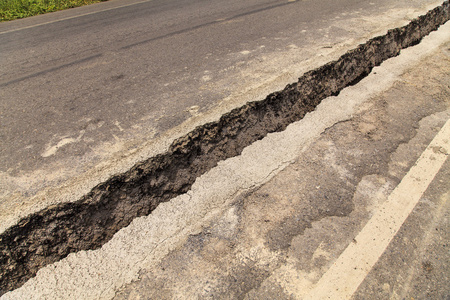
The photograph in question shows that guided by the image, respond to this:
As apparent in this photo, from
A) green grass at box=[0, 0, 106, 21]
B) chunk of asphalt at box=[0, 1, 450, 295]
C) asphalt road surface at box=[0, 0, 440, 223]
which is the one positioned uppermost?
green grass at box=[0, 0, 106, 21]

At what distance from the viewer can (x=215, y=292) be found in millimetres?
1661

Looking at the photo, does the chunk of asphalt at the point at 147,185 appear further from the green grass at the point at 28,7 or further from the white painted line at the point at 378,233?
the green grass at the point at 28,7

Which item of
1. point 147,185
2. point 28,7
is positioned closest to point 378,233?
point 147,185

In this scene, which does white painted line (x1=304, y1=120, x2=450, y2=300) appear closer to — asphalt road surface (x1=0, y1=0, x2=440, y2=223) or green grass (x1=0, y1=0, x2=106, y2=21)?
asphalt road surface (x1=0, y1=0, x2=440, y2=223)

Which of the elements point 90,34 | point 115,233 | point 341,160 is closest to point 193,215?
point 115,233

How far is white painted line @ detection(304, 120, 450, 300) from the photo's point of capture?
168 centimetres

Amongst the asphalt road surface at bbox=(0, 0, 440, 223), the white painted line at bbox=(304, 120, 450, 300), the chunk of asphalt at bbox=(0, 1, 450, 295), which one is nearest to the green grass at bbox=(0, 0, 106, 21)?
the asphalt road surface at bbox=(0, 0, 440, 223)

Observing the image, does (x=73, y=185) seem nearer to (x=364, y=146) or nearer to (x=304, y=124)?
(x=304, y=124)

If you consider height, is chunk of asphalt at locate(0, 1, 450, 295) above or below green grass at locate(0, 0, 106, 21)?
below

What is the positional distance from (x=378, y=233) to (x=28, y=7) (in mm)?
9875

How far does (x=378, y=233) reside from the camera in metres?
1.94

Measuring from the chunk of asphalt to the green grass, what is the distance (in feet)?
26.2

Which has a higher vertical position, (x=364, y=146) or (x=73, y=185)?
(x=73, y=185)

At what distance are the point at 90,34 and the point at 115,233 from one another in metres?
4.77
